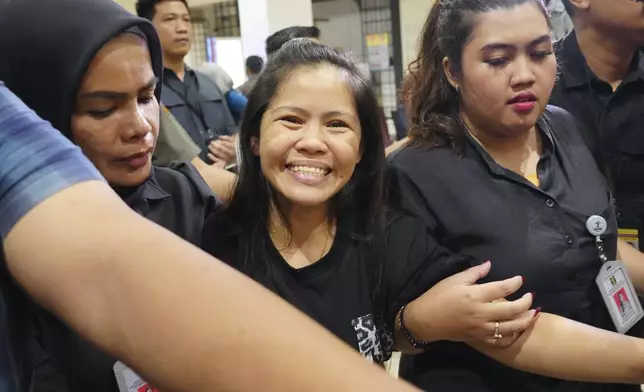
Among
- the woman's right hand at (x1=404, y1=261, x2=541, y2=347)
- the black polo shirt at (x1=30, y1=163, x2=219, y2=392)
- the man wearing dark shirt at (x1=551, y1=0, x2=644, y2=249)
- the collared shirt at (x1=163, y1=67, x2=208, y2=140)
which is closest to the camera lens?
the black polo shirt at (x1=30, y1=163, x2=219, y2=392)

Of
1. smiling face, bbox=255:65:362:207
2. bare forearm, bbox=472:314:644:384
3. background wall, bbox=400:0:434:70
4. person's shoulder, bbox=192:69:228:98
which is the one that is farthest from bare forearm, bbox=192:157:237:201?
background wall, bbox=400:0:434:70

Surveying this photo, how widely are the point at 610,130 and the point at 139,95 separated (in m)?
1.16

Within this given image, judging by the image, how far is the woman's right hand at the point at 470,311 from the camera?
3.41ft

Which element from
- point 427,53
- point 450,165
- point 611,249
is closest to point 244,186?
point 450,165

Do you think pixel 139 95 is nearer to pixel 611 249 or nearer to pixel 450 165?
pixel 450 165

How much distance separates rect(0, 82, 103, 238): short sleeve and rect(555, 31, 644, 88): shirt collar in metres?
1.39

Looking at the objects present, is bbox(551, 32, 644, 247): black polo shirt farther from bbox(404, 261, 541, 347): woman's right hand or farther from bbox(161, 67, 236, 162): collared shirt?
bbox(161, 67, 236, 162): collared shirt

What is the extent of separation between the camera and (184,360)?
0.36 m

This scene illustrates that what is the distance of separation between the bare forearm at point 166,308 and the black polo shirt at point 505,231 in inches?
31.5

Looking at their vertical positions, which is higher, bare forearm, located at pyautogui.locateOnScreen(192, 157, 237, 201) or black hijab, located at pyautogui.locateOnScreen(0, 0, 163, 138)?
black hijab, located at pyautogui.locateOnScreen(0, 0, 163, 138)

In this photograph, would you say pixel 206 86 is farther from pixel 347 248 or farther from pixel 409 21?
pixel 409 21

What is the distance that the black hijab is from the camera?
0.89 meters

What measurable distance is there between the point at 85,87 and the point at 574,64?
1.22 m

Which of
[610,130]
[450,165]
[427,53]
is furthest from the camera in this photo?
[610,130]
